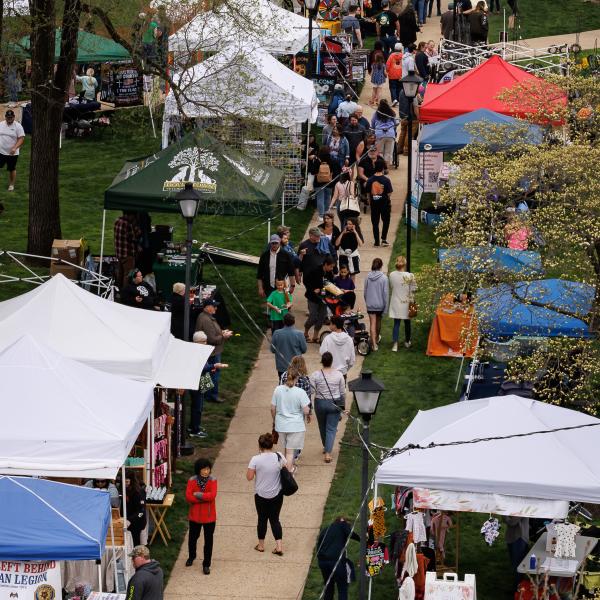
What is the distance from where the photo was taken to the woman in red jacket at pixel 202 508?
17.9 m

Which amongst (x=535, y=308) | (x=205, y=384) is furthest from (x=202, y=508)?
(x=535, y=308)

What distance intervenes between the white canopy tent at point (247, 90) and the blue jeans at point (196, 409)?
5.74m

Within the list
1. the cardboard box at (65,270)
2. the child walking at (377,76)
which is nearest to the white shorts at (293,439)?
the cardboard box at (65,270)

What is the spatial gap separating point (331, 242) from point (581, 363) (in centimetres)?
730

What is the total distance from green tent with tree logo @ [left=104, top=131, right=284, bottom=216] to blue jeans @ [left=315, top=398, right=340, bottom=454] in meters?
5.15

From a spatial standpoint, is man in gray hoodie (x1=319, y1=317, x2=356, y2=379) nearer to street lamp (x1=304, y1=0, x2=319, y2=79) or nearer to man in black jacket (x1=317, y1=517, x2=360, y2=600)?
man in black jacket (x1=317, y1=517, x2=360, y2=600)

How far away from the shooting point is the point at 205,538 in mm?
18125

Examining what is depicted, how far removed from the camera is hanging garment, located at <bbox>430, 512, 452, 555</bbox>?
18.5 meters

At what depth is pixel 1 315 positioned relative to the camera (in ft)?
65.8

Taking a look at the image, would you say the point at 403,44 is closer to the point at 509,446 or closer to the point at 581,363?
the point at 581,363

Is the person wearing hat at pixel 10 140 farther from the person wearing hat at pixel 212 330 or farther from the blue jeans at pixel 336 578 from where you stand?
the blue jeans at pixel 336 578

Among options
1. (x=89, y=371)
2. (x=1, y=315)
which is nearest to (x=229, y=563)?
(x=89, y=371)

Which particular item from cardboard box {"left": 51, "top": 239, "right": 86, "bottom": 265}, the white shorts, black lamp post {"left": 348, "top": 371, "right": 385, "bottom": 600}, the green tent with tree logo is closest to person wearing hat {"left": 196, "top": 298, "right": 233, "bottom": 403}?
the white shorts

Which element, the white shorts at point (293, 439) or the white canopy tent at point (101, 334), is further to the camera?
the white shorts at point (293, 439)
